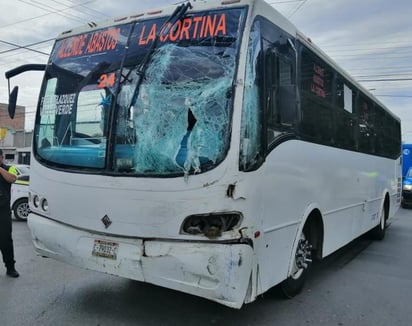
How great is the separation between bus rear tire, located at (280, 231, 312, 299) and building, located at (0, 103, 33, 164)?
3816 cm

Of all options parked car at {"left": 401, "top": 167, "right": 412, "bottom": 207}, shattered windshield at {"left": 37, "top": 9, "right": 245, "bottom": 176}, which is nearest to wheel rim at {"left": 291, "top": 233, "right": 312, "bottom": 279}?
shattered windshield at {"left": 37, "top": 9, "right": 245, "bottom": 176}

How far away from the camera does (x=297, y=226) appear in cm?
483

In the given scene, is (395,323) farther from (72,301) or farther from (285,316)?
(72,301)

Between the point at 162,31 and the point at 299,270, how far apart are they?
3.26 meters

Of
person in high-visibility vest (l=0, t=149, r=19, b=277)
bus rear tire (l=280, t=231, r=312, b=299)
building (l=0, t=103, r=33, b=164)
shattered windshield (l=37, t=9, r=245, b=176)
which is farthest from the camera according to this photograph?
building (l=0, t=103, r=33, b=164)

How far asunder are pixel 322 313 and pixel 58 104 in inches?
148

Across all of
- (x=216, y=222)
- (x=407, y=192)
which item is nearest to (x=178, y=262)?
(x=216, y=222)

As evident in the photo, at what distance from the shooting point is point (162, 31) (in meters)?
4.17

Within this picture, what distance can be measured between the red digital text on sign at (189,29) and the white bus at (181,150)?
12mm

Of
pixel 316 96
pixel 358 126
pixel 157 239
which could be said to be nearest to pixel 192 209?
pixel 157 239

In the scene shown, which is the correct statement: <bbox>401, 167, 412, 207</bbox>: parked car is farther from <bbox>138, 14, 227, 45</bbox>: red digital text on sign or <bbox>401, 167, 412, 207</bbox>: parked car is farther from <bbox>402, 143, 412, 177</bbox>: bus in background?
<bbox>138, 14, 227, 45</bbox>: red digital text on sign

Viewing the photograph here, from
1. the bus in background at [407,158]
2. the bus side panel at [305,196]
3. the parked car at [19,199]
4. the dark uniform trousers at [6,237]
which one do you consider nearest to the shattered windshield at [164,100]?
the bus side panel at [305,196]

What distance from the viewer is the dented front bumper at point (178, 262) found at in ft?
11.7

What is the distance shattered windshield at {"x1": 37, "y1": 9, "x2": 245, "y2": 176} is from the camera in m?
3.75
